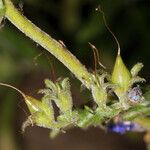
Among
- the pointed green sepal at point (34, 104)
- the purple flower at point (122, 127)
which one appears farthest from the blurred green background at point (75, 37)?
the pointed green sepal at point (34, 104)

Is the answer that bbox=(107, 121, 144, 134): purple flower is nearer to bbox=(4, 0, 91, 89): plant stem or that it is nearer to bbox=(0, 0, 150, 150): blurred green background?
bbox=(4, 0, 91, 89): plant stem

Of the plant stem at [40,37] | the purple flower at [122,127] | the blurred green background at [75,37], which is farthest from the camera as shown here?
the blurred green background at [75,37]

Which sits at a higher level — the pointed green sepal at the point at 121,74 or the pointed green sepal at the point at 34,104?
the pointed green sepal at the point at 121,74

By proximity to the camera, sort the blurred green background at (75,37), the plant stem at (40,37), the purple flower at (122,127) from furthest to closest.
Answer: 1. the blurred green background at (75,37)
2. the purple flower at (122,127)
3. the plant stem at (40,37)

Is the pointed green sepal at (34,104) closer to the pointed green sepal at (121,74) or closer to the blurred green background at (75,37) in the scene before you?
the pointed green sepal at (121,74)

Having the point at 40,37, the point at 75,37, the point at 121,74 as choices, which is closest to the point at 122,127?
the point at 121,74

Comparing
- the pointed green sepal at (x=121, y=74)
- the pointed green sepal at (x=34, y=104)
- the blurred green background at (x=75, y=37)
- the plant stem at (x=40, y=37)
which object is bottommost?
the pointed green sepal at (x=34, y=104)

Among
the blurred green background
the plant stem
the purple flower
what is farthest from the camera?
the blurred green background

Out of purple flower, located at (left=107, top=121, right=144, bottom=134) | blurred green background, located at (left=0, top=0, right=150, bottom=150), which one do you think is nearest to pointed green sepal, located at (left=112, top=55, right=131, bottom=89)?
purple flower, located at (left=107, top=121, right=144, bottom=134)
